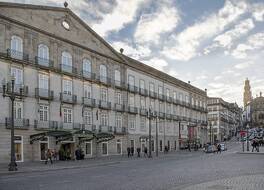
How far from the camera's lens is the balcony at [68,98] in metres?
46.6

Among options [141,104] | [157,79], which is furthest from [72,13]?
[157,79]

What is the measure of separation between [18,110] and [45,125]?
164 inches

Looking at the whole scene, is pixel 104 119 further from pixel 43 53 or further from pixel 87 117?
pixel 43 53

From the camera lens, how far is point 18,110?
1590 inches

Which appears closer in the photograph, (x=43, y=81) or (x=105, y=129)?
(x=43, y=81)

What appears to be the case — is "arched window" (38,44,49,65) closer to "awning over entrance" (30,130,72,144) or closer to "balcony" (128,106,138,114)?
"awning over entrance" (30,130,72,144)

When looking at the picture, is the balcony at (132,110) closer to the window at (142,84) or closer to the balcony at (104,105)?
the window at (142,84)

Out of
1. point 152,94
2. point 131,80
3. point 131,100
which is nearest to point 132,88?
point 131,80

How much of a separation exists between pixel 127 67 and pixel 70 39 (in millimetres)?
14869

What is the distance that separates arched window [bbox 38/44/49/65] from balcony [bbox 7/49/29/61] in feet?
7.42

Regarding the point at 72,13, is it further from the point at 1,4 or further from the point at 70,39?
the point at 1,4

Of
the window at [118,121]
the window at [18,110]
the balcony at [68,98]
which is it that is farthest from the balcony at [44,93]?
the window at [118,121]

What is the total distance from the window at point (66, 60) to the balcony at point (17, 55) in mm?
6561

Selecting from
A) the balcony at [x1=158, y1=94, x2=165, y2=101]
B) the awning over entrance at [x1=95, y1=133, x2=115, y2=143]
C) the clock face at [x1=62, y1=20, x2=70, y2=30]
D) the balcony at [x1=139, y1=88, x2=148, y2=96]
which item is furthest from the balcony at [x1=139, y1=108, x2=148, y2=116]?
the clock face at [x1=62, y1=20, x2=70, y2=30]
